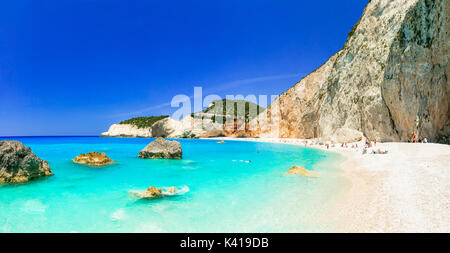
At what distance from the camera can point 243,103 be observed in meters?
91.2

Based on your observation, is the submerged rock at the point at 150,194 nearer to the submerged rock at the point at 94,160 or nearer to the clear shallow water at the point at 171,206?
the clear shallow water at the point at 171,206

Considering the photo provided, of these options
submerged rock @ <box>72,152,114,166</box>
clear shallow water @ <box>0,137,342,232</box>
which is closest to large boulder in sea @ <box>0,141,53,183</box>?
clear shallow water @ <box>0,137,342,232</box>

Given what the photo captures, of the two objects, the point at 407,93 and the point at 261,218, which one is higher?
the point at 407,93

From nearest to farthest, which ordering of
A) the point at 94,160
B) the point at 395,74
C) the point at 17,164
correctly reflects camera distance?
the point at 17,164 → the point at 94,160 → the point at 395,74

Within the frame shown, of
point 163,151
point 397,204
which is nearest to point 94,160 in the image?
point 163,151

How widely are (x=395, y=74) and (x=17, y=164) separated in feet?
115

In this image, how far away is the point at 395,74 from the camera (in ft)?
79.6

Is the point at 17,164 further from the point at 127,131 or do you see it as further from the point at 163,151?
the point at 127,131

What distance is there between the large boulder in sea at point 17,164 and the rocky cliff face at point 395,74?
33715 millimetres
